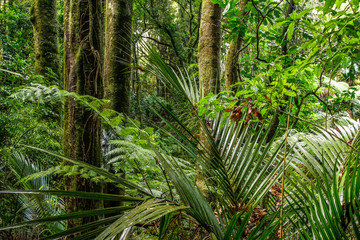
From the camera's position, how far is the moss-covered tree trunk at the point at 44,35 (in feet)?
17.0

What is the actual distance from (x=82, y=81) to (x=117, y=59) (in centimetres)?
78

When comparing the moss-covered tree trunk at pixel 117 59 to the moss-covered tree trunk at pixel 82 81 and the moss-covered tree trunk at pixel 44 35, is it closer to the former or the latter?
the moss-covered tree trunk at pixel 82 81

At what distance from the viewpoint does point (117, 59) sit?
247 cm

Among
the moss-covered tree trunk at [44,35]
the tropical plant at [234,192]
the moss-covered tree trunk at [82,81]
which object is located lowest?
the tropical plant at [234,192]

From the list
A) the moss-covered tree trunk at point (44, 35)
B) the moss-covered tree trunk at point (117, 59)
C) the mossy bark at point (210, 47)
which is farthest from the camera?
the moss-covered tree trunk at point (44, 35)

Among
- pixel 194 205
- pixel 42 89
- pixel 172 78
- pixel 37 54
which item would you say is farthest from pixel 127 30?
pixel 37 54

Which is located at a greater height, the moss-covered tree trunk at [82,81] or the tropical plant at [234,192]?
the moss-covered tree trunk at [82,81]

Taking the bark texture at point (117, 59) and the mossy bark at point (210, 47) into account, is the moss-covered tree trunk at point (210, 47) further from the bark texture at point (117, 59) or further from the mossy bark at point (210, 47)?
the bark texture at point (117, 59)

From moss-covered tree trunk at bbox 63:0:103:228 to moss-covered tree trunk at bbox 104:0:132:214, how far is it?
1.94 feet

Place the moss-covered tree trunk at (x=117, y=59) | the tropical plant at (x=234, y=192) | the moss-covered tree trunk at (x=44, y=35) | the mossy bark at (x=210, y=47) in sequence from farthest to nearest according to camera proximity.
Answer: the moss-covered tree trunk at (x=44, y=35)
the mossy bark at (x=210, y=47)
the moss-covered tree trunk at (x=117, y=59)
the tropical plant at (x=234, y=192)

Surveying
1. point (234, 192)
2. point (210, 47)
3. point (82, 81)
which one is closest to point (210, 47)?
point (210, 47)

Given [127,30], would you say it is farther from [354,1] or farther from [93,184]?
[354,1]

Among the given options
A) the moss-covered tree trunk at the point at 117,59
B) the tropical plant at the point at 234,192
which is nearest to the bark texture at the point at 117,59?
the moss-covered tree trunk at the point at 117,59

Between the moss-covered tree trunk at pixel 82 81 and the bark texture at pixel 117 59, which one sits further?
the bark texture at pixel 117 59
